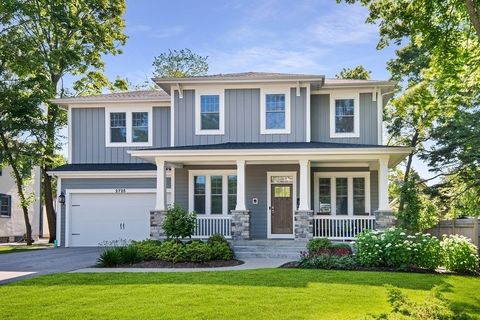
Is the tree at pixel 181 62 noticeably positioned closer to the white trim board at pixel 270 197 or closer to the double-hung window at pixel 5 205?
the double-hung window at pixel 5 205

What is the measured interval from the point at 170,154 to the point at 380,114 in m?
7.61

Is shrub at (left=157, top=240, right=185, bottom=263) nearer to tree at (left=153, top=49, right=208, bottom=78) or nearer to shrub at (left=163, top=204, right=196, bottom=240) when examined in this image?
shrub at (left=163, top=204, right=196, bottom=240)

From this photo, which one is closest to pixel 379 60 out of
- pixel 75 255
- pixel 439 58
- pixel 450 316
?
pixel 439 58

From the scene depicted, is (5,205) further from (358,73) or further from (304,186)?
(358,73)

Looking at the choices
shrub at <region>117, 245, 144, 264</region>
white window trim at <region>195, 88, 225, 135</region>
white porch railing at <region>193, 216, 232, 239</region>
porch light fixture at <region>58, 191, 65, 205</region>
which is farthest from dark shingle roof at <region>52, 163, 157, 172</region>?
shrub at <region>117, 245, 144, 264</region>

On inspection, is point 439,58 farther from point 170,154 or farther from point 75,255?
point 75,255

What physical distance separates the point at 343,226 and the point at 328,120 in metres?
4.05

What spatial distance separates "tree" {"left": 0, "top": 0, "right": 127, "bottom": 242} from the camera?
72.5 feet

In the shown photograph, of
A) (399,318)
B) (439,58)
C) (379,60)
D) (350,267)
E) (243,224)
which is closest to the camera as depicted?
(399,318)

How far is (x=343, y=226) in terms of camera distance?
53.6ft

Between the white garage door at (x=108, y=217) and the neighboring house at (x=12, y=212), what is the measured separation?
33.9 feet

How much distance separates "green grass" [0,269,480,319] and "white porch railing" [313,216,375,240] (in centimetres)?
461

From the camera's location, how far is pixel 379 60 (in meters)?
26.1

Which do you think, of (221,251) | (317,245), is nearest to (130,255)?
(221,251)
